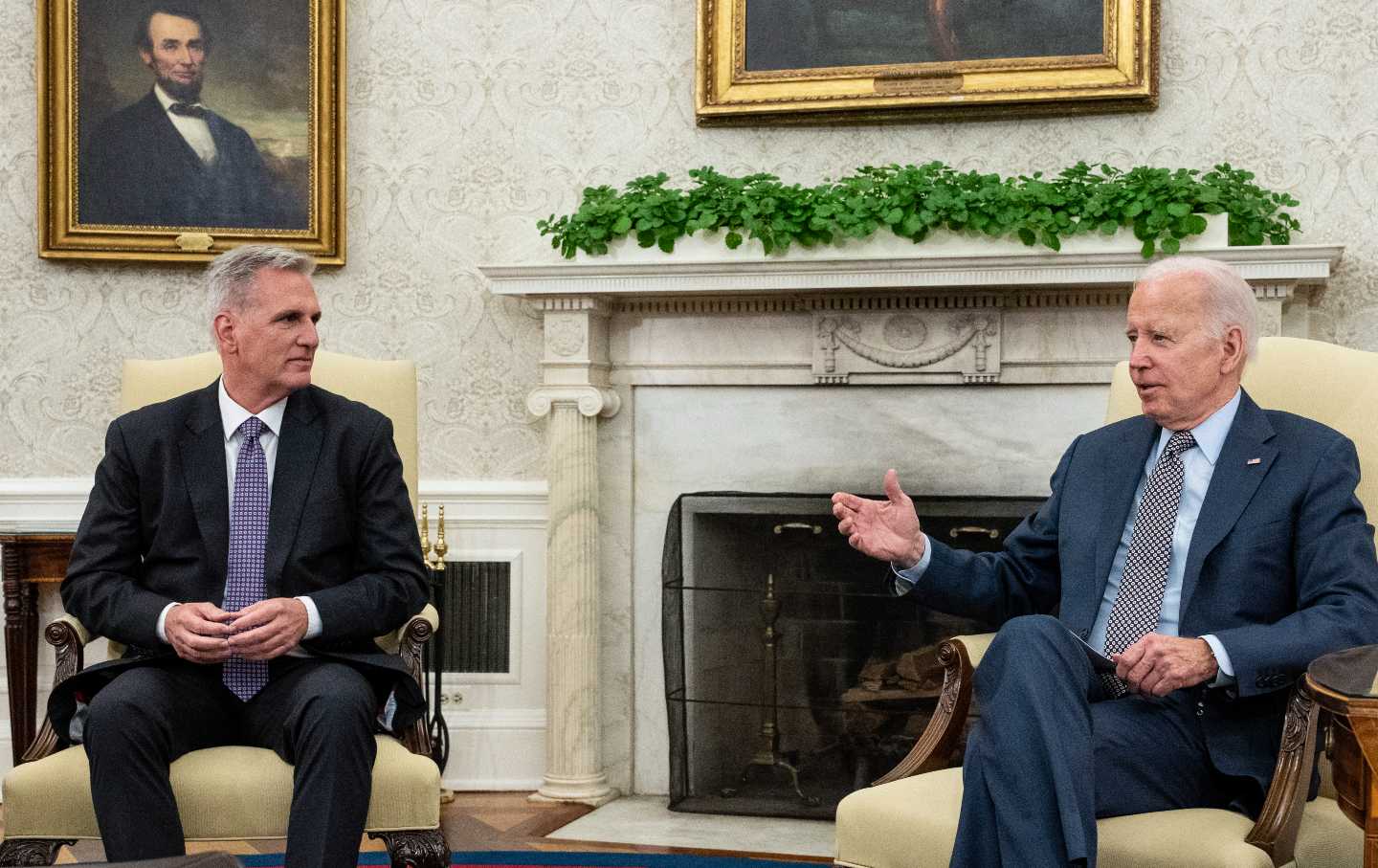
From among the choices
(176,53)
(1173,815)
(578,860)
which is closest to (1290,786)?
(1173,815)

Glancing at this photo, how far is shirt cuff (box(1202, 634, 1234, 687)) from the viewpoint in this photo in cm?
237

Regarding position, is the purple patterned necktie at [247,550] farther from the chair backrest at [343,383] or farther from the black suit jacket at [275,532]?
the chair backrest at [343,383]

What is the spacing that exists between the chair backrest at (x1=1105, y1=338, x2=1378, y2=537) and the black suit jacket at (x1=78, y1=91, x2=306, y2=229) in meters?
3.04

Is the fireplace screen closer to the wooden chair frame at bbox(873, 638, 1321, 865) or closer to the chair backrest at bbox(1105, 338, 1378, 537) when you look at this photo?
the chair backrest at bbox(1105, 338, 1378, 537)

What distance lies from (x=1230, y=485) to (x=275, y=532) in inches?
72.1

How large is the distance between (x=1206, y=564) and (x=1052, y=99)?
7.17 ft

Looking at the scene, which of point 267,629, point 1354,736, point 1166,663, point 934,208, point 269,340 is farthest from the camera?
point 934,208

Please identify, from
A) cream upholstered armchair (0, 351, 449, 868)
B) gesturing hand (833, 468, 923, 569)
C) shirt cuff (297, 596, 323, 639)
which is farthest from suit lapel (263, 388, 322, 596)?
gesturing hand (833, 468, 923, 569)

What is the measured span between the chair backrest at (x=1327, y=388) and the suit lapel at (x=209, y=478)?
1.90 meters

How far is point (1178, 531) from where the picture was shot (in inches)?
106

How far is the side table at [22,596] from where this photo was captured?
4445mm

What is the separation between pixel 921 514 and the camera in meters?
4.33

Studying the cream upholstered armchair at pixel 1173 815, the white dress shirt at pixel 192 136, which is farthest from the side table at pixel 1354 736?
the white dress shirt at pixel 192 136

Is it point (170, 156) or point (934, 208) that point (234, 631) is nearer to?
point (934, 208)
